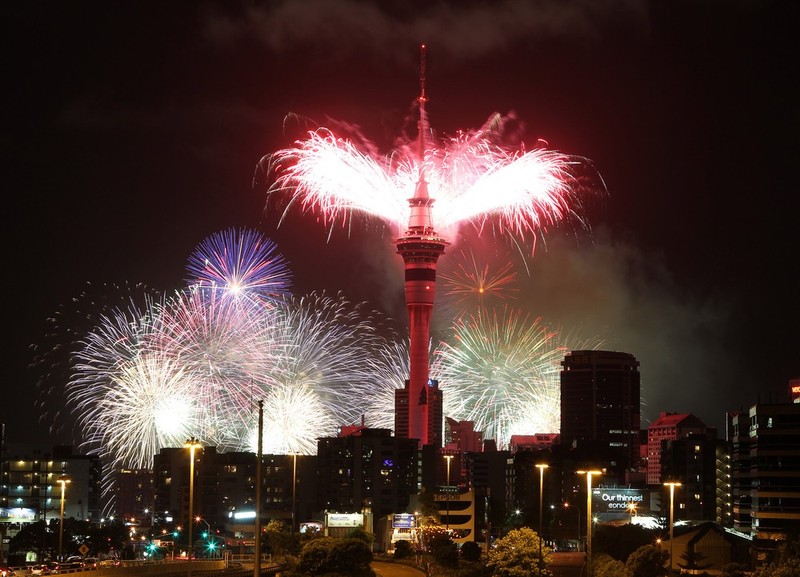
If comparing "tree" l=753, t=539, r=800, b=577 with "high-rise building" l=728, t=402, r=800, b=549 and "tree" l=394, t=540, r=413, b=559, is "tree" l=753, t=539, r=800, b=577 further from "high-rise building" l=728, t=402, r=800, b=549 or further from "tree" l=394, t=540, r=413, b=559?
"tree" l=394, t=540, r=413, b=559

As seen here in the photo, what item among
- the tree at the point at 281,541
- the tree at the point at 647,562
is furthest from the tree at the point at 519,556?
the tree at the point at 281,541

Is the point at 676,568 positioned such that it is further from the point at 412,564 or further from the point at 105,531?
the point at 105,531

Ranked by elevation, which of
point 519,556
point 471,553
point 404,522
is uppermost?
point 519,556

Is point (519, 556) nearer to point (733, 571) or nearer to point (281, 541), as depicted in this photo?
point (733, 571)

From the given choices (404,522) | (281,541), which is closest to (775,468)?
(404,522)

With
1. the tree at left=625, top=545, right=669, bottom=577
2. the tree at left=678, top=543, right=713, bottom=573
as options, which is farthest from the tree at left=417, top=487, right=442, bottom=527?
the tree at left=625, top=545, right=669, bottom=577

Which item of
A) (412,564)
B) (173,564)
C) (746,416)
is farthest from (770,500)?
(173,564)

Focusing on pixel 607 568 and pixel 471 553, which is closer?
pixel 607 568
